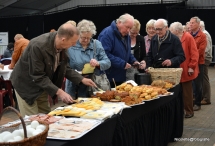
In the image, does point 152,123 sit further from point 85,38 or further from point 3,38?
point 3,38

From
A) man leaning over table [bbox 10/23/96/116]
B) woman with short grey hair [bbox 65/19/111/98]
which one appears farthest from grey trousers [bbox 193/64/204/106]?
man leaning over table [bbox 10/23/96/116]

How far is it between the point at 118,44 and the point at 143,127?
1214mm

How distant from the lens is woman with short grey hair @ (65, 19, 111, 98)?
328cm

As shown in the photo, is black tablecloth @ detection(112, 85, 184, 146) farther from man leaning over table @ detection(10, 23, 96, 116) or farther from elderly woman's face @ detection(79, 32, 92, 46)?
elderly woman's face @ detection(79, 32, 92, 46)

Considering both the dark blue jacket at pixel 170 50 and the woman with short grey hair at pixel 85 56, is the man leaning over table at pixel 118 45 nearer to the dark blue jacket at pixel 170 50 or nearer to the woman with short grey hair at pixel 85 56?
the woman with short grey hair at pixel 85 56

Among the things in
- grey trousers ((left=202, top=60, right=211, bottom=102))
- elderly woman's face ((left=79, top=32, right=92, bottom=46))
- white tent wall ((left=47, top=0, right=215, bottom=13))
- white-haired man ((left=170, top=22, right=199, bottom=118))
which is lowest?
grey trousers ((left=202, top=60, right=211, bottom=102))

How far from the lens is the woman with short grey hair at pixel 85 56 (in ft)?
10.7

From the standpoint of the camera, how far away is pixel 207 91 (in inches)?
249

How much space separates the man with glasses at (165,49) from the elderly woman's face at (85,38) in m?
1.39

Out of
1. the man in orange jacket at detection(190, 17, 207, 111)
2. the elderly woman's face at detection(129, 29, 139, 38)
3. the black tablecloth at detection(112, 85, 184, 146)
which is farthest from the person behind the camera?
the man in orange jacket at detection(190, 17, 207, 111)

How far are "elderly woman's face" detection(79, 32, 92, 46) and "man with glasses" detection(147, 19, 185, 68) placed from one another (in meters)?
1.39

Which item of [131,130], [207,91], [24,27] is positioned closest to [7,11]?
[24,27]

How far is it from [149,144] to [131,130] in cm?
54

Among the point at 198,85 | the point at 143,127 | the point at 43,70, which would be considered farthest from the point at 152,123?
Answer: the point at 198,85
